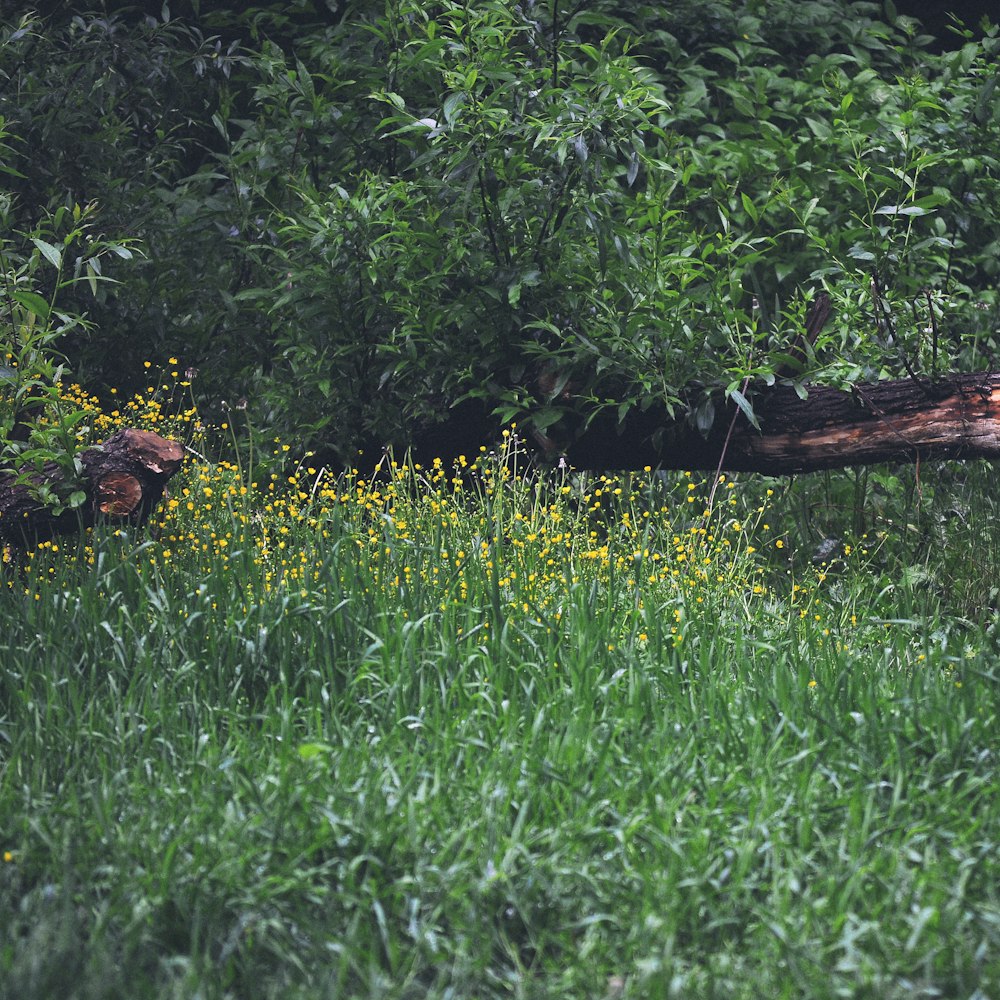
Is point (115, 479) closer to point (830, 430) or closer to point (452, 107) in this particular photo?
point (452, 107)

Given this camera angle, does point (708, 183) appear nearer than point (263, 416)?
No

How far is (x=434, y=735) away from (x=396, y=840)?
0.48 m

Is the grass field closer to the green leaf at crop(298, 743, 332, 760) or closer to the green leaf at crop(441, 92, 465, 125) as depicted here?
the green leaf at crop(298, 743, 332, 760)

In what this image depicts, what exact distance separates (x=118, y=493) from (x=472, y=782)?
1.96 m

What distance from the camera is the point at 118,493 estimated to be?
429 centimetres

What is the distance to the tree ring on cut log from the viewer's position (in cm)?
428

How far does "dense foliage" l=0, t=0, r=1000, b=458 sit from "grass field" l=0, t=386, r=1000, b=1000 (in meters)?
0.93

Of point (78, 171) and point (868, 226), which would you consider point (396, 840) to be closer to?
point (868, 226)

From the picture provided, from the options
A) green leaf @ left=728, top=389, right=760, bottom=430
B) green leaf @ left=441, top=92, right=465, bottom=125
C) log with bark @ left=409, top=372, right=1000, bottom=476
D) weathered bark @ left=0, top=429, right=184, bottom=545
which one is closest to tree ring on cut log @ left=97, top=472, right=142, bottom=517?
weathered bark @ left=0, top=429, right=184, bottom=545

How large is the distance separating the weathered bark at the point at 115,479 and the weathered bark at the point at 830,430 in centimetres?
176

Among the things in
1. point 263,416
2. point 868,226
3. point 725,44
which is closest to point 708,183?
point 725,44

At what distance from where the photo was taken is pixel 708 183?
7.07 metres

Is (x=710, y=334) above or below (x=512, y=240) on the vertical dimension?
below

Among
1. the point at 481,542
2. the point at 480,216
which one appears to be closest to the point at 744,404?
the point at 481,542
